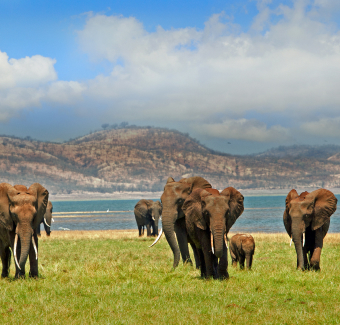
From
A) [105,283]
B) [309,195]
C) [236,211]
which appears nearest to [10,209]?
[105,283]

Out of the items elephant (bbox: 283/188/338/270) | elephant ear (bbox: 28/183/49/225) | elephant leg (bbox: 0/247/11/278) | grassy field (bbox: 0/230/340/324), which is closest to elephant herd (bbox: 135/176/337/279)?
elephant (bbox: 283/188/338/270)

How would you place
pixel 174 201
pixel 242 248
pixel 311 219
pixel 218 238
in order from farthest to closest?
pixel 242 248, pixel 174 201, pixel 311 219, pixel 218 238

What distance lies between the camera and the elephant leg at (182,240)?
49.5ft

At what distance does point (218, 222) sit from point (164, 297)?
220 centimetres

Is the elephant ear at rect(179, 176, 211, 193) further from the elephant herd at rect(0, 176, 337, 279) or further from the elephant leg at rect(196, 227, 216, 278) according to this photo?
the elephant leg at rect(196, 227, 216, 278)

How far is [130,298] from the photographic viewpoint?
10.1 metres

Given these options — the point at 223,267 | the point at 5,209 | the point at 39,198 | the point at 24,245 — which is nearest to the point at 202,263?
the point at 223,267

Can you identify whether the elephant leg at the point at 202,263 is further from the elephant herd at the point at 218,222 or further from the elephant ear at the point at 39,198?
the elephant ear at the point at 39,198

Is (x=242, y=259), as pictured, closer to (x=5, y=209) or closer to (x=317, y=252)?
(x=317, y=252)

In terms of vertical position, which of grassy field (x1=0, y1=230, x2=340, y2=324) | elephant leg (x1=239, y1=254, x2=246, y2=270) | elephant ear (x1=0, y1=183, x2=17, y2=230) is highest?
elephant ear (x1=0, y1=183, x2=17, y2=230)

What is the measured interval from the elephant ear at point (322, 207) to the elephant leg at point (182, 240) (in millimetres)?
4250

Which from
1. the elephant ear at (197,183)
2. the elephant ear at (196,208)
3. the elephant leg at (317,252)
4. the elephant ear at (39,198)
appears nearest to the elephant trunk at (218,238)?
the elephant ear at (196,208)

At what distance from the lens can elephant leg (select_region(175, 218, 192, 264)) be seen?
49.5 feet

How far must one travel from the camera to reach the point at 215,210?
10.9 m
